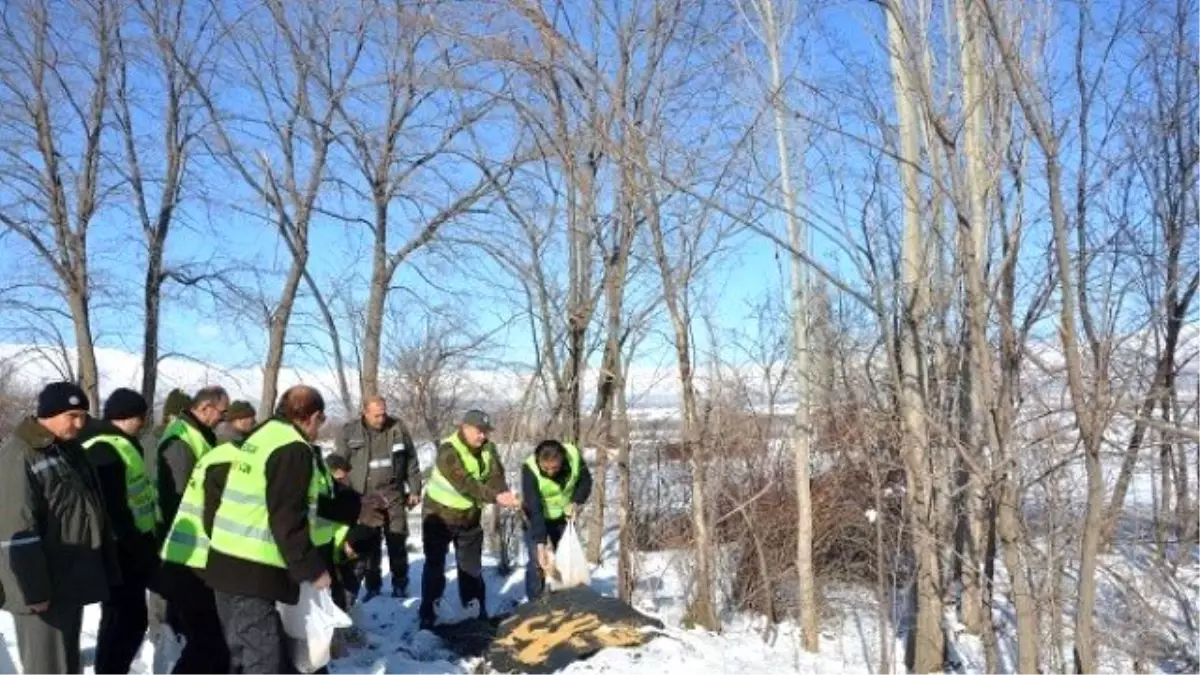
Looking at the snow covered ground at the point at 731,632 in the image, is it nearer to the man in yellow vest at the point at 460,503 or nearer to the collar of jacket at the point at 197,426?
the man in yellow vest at the point at 460,503

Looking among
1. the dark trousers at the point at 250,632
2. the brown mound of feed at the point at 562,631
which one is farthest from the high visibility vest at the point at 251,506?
the brown mound of feed at the point at 562,631

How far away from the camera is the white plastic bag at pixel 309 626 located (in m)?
4.76

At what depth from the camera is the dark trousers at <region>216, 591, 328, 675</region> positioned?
181 inches

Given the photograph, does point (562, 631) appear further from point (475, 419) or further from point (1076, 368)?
point (1076, 368)

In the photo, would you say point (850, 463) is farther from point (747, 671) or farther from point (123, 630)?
point (123, 630)

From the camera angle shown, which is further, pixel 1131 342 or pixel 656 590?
pixel 656 590

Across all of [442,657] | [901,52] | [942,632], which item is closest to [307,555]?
[442,657]

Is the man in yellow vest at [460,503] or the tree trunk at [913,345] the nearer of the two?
the tree trunk at [913,345]

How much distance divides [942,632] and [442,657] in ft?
12.2

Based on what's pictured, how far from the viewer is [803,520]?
8.18m

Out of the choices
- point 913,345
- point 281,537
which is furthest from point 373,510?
point 913,345

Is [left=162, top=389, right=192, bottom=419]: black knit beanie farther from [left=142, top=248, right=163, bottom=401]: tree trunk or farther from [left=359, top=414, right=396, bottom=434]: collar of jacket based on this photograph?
[left=142, top=248, right=163, bottom=401]: tree trunk

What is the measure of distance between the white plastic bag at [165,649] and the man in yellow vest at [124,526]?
269mm

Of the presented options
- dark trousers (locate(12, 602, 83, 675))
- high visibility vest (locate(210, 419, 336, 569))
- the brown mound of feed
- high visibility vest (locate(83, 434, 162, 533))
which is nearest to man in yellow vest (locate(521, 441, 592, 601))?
the brown mound of feed
